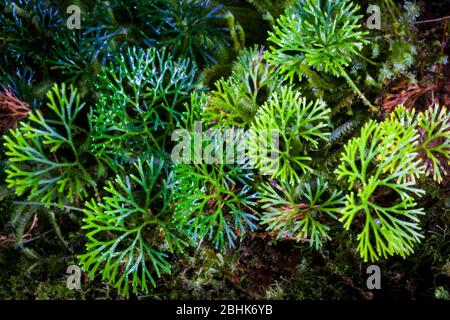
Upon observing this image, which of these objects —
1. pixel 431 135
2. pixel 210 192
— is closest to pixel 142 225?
pixel 210 192

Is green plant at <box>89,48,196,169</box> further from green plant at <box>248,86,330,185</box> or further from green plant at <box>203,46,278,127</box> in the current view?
green plant at <box>248,86,330,185</box>

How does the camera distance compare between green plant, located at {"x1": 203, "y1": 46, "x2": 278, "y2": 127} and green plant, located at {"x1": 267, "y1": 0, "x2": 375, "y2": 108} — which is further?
green plant, located at {"x1": 203, "y1": 46, "x2": 278, "y2": 127}

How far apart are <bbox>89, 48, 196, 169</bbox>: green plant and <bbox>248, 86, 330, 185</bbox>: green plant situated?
1.33 feet

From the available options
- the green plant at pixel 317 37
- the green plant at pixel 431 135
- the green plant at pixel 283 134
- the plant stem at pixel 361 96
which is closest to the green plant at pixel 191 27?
the green plant at pixel 317 37

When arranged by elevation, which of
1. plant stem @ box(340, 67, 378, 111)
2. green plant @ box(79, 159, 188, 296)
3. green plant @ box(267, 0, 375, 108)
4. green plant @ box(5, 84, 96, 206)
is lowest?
green plant @ box(79, 159, 188, 296)

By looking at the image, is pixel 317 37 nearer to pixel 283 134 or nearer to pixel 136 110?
pixel 283 134

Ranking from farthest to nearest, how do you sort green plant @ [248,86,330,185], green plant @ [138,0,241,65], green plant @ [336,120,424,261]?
1. green plant @ [138,0,241,65]
2. green plant @ [248,86,330,185]
3. green plant @ [336,120,424,261]

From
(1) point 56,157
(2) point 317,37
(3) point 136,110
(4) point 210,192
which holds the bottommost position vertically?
(4) point 210,192

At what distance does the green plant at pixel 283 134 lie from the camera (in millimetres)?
1695

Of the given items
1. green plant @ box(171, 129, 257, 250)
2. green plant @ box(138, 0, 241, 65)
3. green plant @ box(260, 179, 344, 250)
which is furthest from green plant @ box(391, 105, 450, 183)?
green plant @ box(138, 0, 241, 65)

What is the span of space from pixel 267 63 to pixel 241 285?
3.38 ft

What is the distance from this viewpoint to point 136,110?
1.92 metres

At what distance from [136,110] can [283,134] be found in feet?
2.25

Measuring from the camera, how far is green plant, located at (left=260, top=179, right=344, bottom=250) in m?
1.71
